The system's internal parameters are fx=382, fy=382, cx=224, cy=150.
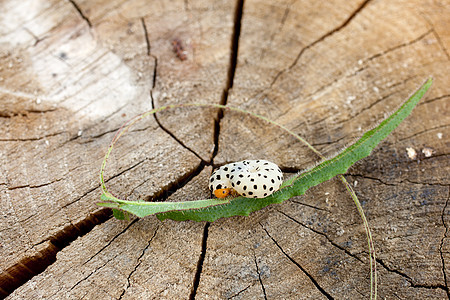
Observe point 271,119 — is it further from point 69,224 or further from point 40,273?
point 40,273

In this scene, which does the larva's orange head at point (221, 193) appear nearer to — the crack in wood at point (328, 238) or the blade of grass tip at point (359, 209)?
the crack in wood at point (328, 238)

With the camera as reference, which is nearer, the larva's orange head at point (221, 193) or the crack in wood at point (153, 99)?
the larva's orange head at point (221, 193)

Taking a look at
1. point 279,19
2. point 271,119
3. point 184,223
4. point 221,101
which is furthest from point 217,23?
point 184,223

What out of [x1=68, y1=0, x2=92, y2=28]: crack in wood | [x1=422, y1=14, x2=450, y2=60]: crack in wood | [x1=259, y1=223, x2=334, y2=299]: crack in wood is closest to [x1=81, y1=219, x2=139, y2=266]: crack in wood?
[x1=259, y1=223, x2=334, y2=299]: crack in wood

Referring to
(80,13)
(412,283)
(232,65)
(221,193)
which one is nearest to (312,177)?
(221,193)

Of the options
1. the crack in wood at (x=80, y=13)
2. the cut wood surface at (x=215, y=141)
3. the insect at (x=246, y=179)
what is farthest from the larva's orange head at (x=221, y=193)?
the crack in wood at (x=80, y=13)
